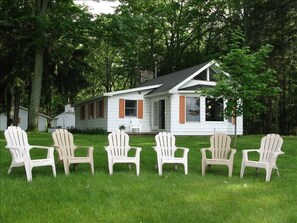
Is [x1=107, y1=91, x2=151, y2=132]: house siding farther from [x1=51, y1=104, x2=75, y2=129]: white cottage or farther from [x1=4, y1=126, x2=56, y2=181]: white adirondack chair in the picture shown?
[x1=4, y1=126, x2=56, y2=181]: white adirondack chair

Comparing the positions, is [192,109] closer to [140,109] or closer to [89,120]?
[140,109]

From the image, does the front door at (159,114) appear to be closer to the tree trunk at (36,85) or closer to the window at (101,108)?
the window at (101,108)

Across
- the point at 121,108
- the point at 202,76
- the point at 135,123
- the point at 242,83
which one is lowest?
the point at 135,123

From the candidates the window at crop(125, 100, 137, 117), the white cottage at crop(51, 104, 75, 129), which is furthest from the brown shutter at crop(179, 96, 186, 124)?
the white cottage at crop(51, 104, 75, 129)

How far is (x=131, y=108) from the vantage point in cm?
2088

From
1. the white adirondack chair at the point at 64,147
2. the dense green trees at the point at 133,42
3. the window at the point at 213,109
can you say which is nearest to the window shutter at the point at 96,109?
the dense green trees at the point at 133,42

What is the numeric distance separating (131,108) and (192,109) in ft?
11.0

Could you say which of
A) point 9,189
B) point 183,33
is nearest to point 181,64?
point 183,33

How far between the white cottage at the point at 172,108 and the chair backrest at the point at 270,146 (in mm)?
10321

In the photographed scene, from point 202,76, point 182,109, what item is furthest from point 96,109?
point 202,76

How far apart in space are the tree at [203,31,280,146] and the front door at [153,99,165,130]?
27.0 feet

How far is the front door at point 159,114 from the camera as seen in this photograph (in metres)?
20.5

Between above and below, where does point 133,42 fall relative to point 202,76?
above

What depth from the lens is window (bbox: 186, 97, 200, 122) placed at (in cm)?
1939
